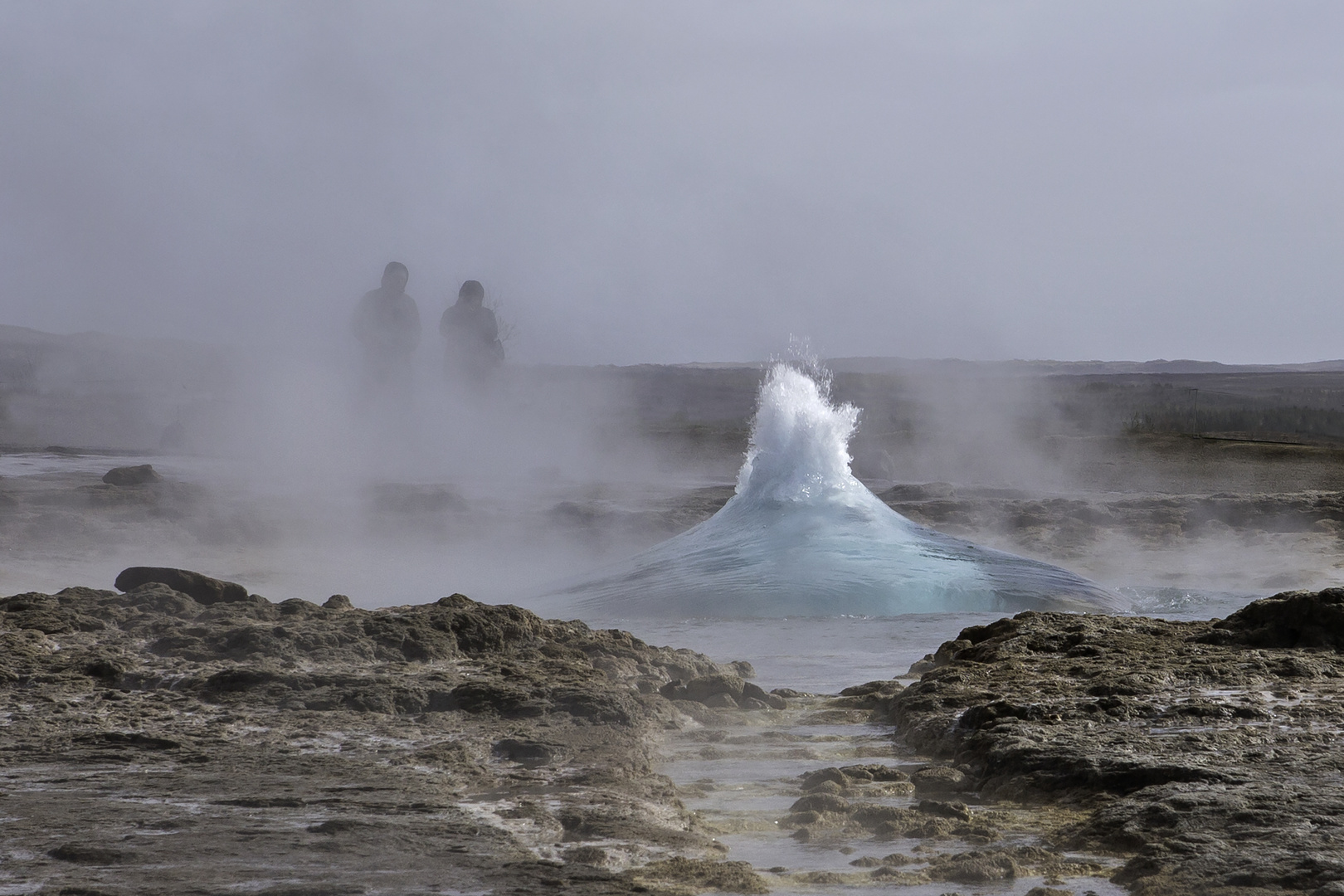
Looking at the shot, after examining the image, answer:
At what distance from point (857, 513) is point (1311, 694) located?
343 inches

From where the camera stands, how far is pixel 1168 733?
14.7 ft

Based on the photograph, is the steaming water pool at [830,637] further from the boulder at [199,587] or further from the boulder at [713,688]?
the boulder at [199,587]

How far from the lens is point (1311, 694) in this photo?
16.5ft

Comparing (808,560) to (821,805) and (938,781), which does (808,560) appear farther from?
(821,805)

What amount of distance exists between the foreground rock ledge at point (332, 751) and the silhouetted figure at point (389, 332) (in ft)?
108

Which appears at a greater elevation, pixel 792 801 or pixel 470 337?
Answer: pixel 470 337

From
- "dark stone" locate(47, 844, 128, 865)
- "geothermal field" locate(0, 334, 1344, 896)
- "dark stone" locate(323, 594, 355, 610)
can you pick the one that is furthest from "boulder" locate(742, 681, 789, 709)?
"dark stone" locate(47, 844, 128, 865)

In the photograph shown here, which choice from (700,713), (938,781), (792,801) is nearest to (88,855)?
(792,801)

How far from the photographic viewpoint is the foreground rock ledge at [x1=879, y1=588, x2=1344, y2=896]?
10.7 ft

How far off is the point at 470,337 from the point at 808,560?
107 ft

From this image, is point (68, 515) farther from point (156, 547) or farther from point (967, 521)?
point (967, 521)

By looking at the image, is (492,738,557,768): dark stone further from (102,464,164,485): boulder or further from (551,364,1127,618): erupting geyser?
(102,464,164,485): boulder

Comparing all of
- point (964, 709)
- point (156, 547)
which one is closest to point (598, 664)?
point (964, 709)

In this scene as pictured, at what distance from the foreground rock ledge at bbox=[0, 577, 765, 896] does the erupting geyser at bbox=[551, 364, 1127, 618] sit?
421 centimetres
